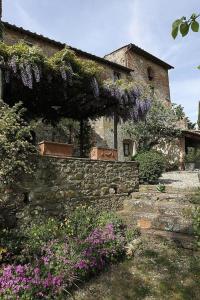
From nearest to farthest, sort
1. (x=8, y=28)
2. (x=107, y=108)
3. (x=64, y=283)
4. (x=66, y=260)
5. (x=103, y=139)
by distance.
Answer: (x=64, y=283) < (x=66, y=260) < (x=107, y=108) < (x=8, y=28) < (x=103, y=139)

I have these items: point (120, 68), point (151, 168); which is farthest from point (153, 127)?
point (151, 168)

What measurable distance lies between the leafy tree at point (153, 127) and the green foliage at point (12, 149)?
9.59 m

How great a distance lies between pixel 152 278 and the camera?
15.7 ft

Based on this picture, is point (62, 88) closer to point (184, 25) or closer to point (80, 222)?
point (80, 222)

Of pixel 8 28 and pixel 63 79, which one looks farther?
pixel 8 28

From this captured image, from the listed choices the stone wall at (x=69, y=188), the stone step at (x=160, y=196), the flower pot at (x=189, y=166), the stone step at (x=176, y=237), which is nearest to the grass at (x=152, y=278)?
the stone step at (x=176, y=237)

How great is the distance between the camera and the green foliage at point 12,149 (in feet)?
18.2

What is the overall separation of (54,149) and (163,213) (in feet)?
9.60

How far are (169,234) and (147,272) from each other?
1319 mm

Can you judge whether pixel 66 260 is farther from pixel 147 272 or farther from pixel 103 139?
pixel 103 139

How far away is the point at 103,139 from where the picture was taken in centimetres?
1579

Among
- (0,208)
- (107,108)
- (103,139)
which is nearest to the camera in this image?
→ (0,208)

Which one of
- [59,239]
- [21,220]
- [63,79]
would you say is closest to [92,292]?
[59,239]

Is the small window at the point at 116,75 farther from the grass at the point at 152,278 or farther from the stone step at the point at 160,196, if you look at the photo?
the grass at the point at 152,278
